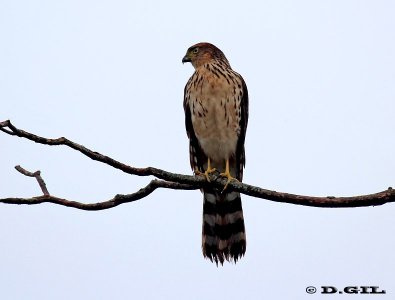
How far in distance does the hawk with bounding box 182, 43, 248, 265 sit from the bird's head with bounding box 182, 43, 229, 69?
0.46 ft

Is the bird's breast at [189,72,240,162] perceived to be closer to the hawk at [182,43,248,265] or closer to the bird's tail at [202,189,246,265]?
the hawk at [182,43,248,265]

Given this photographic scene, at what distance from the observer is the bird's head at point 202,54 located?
683cm

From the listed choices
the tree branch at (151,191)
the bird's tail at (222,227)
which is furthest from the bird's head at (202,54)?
the tree branch at (151,191)

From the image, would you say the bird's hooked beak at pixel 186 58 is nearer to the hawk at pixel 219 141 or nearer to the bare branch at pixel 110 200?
the hawk at pixel 219 141

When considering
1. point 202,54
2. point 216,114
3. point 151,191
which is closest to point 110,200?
point 151,191

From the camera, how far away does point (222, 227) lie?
20.7ft

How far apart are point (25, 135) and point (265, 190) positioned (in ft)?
5.23

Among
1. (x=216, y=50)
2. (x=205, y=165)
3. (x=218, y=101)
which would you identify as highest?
(x=216, y=50)

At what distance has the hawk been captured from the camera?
618 cm

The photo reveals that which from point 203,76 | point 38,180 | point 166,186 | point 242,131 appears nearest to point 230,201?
point 242,131

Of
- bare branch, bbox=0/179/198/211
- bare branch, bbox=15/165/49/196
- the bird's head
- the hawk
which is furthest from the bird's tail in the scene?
bare branch, bbox=15/165/49/196

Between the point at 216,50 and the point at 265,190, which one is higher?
the point at 216,50

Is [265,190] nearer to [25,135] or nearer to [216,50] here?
[25,135]

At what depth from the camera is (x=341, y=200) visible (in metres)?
4.04
